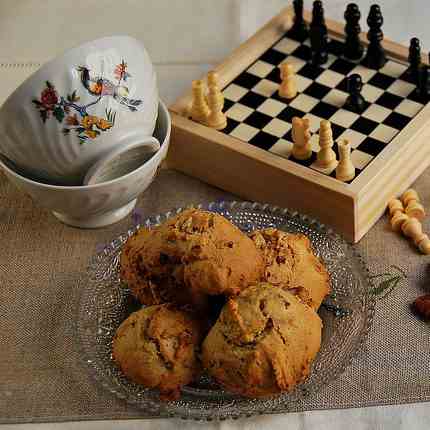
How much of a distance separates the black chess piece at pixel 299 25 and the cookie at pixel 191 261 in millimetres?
632

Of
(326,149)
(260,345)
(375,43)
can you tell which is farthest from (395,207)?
(260,345)

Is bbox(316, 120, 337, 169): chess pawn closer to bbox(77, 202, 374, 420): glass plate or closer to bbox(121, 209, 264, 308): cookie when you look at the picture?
bbox(77, 202, 374, 420): glass plate

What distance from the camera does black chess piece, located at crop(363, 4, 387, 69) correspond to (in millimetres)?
1608

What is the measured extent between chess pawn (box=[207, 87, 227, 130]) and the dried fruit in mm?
452

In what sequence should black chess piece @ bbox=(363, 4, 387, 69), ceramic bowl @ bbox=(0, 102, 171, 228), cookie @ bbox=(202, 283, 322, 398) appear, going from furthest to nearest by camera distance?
black chess piece @ bbox=(363, 4, 387, 69) < ceramic bowl @ bbox=(0, 102, 171, 228) < cookie @ bbox=(202, 283, 322, 398)

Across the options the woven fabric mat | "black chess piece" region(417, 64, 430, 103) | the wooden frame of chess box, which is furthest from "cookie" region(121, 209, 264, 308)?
"black chess piece" region(417, 64, 430, 103)

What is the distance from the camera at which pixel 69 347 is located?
1260 millimetres

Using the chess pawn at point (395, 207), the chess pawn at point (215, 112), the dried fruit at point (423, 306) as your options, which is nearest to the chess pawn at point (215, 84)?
the chess pawn at point (215, 112)

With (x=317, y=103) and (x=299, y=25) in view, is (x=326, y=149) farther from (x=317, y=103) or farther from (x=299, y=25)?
(x=299, y=25)

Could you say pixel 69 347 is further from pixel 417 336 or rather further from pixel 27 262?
pixel 417 336

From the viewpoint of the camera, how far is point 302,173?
1393mm

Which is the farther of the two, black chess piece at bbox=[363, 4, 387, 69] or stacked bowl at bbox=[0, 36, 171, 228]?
black chess piece at bbox=[363, 4, 387, 69]

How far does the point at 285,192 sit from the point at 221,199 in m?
0.12

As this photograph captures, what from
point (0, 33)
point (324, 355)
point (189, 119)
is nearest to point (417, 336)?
point (324, 355)
